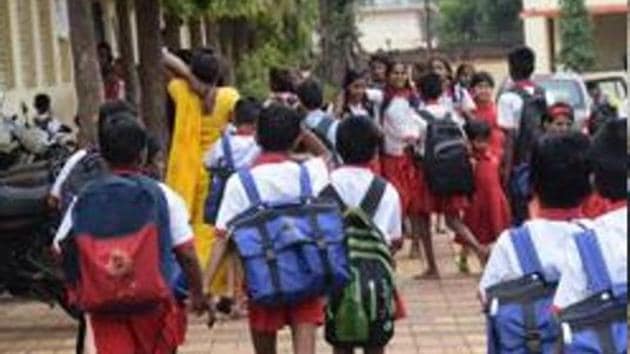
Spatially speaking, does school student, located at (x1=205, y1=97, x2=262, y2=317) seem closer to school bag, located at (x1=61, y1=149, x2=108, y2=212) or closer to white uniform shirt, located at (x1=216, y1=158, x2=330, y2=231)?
school bag, located at (x1=61, y1=149, x2=108, y2=212)

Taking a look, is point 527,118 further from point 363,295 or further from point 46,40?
point 46,40

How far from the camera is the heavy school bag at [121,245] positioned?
620 cm

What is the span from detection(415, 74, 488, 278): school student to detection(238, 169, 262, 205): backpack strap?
486 centimetres

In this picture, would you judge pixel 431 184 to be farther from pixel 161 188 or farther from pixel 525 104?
pixel 161 188

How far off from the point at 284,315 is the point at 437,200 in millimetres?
5213

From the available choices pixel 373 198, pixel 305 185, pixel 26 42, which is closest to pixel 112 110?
pixel 305 185

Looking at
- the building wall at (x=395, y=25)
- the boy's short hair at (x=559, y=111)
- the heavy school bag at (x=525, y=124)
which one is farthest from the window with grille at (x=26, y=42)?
the building wall at (x=395, y=25)

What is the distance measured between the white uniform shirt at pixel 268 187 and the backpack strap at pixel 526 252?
4.98 feet

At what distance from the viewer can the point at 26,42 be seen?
20.6 meters

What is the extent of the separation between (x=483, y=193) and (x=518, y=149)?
1.01 meters

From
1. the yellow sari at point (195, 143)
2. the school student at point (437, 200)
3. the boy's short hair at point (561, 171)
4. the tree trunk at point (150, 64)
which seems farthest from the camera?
the tree trunk at point (150, 64)

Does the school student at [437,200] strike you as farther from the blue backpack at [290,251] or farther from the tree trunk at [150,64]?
the blue backpack at [290,251]

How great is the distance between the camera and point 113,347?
6.39 meters

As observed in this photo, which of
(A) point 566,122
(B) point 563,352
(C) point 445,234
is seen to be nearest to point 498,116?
(A) point 566,122
